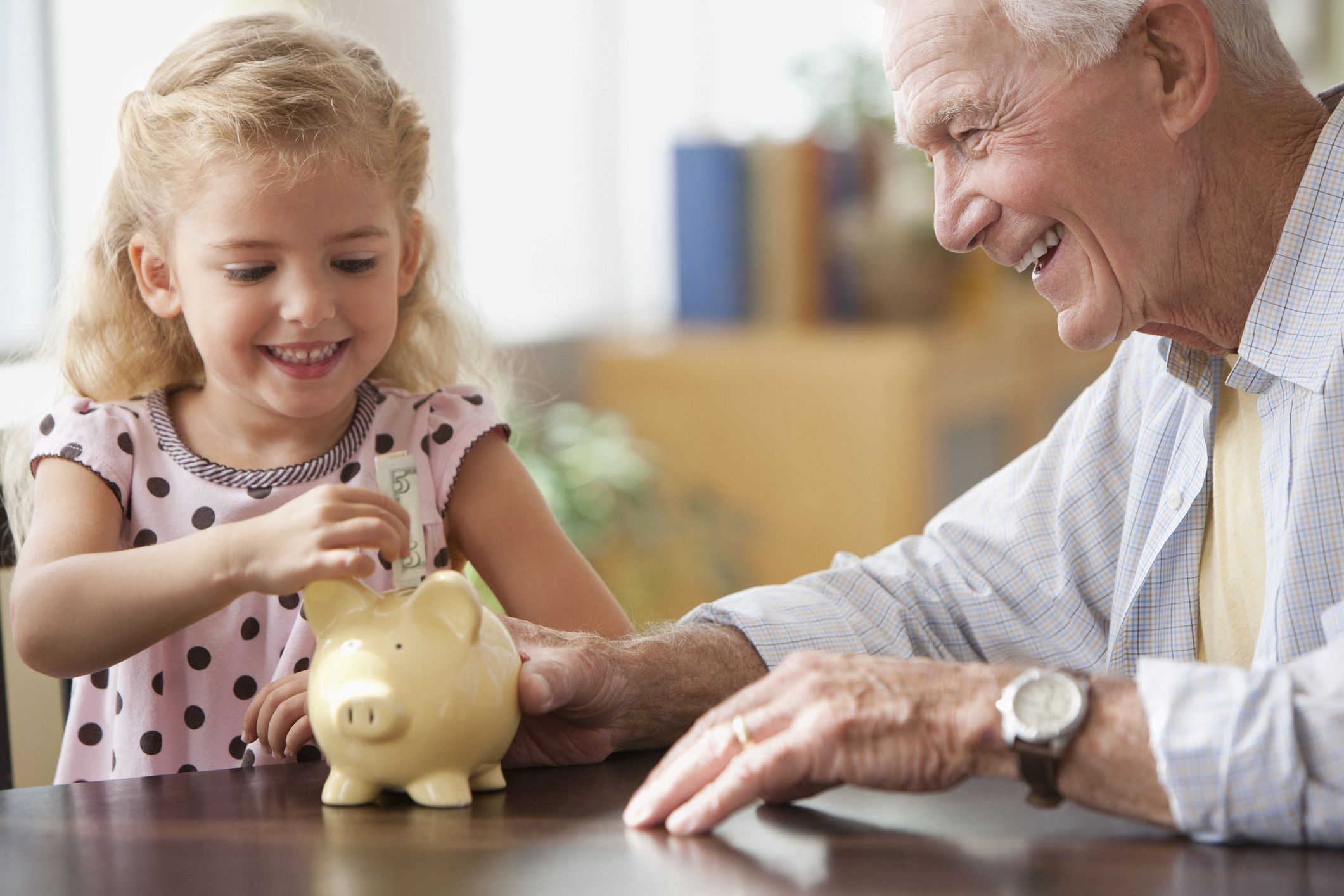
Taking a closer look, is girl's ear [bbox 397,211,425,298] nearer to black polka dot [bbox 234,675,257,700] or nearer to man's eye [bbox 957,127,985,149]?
black polka dot [bbox 234,675,257,700]

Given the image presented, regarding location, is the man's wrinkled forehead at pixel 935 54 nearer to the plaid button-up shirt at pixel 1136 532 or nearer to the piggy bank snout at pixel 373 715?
the plaid button-up shirt at pixel 1136 532

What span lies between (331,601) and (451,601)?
0.09 meters

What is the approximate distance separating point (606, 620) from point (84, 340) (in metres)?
0.58

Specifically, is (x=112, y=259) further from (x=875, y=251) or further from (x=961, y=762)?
(x=875, y=251)

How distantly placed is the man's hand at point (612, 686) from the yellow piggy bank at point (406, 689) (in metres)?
0.06

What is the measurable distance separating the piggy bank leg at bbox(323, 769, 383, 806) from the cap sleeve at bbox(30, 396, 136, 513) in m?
0.46

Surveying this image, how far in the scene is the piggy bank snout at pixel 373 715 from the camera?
2.98 feet

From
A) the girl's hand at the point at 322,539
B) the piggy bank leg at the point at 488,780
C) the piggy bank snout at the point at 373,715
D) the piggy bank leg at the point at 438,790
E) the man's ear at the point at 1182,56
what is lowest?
the piggy bank leg at the point at 488,780

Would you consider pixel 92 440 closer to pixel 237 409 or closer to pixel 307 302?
pixel 237 409

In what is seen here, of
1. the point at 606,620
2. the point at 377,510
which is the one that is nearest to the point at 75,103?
the point at 606,620

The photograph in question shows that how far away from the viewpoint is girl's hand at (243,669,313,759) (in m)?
1.09

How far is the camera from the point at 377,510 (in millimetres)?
960

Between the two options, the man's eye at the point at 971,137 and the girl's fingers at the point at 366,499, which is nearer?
→ the girl's fingers at the point at 366,499

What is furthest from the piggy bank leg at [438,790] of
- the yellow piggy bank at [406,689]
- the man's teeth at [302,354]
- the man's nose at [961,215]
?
the man's nose at [961,215]
